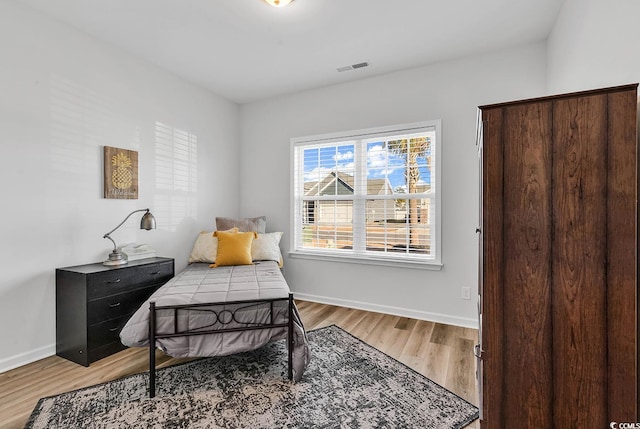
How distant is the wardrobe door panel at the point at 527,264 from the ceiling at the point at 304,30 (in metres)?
1.70

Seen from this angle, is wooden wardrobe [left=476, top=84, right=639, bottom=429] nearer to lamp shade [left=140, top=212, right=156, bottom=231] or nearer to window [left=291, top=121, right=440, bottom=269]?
window [left=291, top=121, right=440, bottom=269]

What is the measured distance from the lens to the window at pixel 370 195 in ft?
10.8

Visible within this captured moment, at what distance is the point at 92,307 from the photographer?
2330 millimetres

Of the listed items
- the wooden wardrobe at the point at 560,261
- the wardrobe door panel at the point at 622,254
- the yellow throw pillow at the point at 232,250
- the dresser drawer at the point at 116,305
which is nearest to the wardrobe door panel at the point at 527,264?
the wooden wardrobe at the point at 560,261

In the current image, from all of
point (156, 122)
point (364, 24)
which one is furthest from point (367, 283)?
point (156, 122)

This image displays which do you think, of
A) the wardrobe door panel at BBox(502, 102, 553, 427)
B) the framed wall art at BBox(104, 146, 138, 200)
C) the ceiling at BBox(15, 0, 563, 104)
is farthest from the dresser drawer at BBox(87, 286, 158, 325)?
the wardrobe door panel at BBox(502, 102, 553, 427)

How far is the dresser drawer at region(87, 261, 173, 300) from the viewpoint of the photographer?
7.71 ft

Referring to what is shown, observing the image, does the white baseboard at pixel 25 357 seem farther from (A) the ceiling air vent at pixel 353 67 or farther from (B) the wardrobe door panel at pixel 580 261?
(A) the ceiling air vent at pixel 353 67

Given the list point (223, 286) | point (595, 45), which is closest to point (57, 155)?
point (223, 286)

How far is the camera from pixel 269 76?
353 centimetres

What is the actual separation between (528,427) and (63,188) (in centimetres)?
343

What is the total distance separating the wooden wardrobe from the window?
207 cm

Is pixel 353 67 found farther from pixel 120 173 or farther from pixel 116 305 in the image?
pixel 116 305

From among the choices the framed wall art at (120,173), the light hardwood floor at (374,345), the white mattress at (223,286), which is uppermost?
the framed wall art at (120,173)
